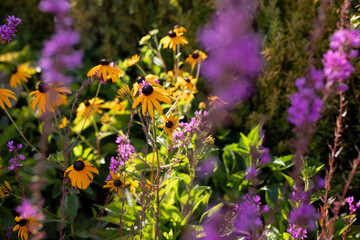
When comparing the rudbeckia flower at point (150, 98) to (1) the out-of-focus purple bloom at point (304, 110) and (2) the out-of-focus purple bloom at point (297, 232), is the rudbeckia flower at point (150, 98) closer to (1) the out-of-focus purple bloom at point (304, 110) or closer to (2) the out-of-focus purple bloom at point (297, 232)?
(1) the out-of-focus purple bloom at point (304, 110)

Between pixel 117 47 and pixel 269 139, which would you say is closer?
pixel 269 139

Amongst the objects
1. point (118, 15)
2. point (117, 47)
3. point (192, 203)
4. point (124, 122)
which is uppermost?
point (118, 15)

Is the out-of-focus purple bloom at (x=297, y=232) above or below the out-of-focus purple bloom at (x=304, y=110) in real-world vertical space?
below

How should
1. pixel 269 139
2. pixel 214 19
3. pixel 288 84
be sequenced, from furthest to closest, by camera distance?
pixel 214 19 → pixel 269 139 → pixel 288 84

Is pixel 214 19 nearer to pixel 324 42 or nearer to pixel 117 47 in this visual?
pixel 324 42

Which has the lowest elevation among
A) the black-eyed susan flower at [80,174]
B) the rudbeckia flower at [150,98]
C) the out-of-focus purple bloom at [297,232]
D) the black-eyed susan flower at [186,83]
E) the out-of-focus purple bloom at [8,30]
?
the out-of-focus purple bloom at [297,232]

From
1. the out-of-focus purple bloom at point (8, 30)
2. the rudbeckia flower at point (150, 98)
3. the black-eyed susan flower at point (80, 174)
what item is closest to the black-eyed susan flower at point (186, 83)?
the rudbeckia flower at point (150, 98)

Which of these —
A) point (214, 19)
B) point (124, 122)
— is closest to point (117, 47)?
point (214, 19)

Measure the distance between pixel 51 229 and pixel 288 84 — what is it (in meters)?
1.98

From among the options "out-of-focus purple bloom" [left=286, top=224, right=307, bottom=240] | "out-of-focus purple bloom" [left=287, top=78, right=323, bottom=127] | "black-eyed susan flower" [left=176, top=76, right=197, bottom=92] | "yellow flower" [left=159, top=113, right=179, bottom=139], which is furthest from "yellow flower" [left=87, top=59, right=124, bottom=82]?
"out-of-focus purple bloom" [left=286, top=224, right=307, bottom=240]

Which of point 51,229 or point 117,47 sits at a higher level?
point 117,47

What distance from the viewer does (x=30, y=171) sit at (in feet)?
7.43

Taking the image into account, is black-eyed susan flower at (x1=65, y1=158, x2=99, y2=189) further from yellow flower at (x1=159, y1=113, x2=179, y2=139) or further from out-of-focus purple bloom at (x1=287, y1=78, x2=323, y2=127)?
out-of-focus purple bloom at (x1=287, y1=78, x2=323, y2=127)

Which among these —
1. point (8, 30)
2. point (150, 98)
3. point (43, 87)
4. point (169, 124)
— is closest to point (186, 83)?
point (169, 124)
